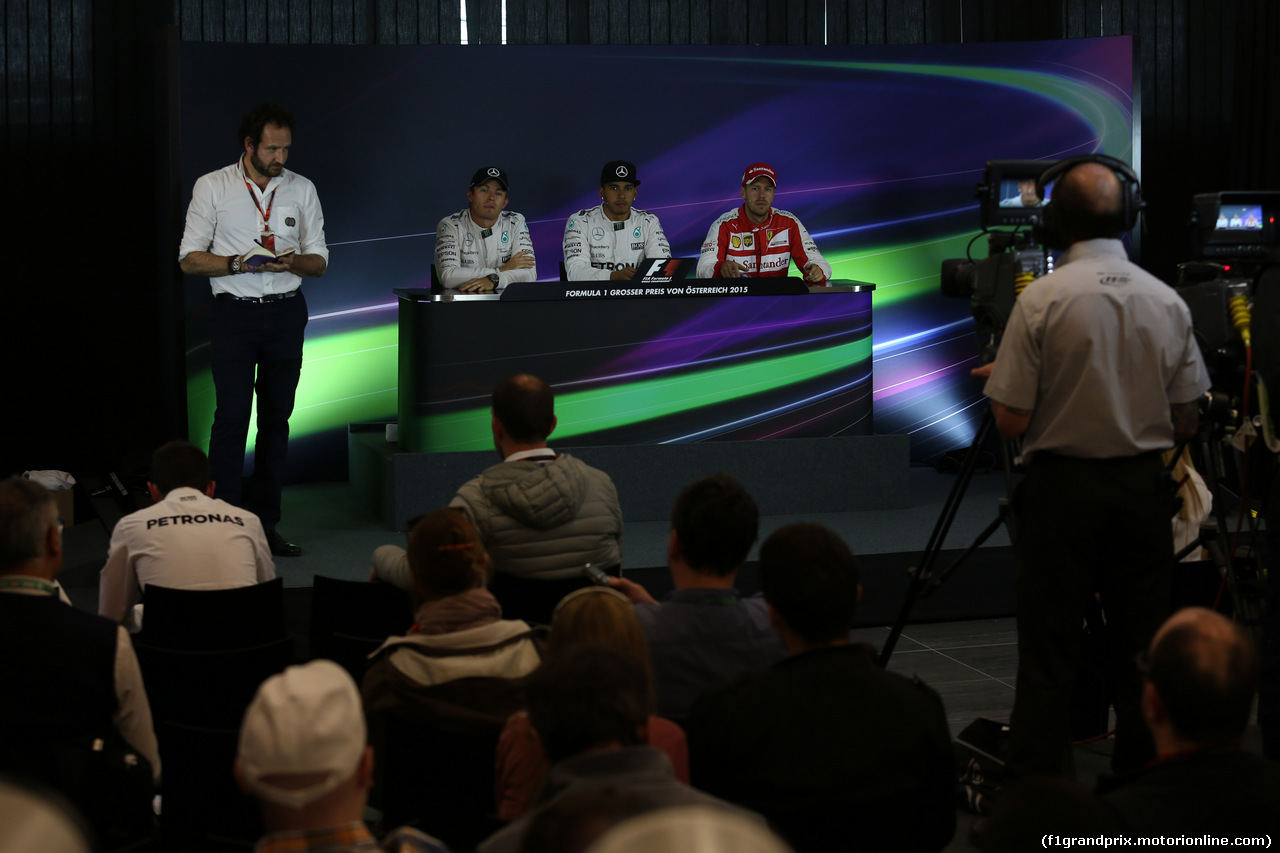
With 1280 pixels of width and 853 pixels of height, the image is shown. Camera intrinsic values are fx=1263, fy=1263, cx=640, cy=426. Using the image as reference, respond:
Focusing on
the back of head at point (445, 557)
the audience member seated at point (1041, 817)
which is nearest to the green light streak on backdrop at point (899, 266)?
the back of head at point (445, 557)

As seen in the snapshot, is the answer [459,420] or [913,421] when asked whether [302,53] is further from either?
[913,421]

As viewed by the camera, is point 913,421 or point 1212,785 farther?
point 913,421

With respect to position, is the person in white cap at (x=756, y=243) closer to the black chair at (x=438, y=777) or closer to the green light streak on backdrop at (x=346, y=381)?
the green light streak on backdrop at (x=346, y=381)

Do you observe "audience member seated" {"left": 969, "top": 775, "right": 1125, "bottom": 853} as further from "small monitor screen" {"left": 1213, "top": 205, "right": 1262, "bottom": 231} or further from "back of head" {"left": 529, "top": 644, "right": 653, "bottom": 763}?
"small monitor screen" {"left": 1213, "top": 205, "right": 1262, "bottom": 231}

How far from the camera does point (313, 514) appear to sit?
561cm

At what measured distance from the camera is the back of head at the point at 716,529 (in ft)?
6.89

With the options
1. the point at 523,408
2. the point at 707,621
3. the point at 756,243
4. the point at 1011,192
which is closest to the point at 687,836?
the point at 707,621

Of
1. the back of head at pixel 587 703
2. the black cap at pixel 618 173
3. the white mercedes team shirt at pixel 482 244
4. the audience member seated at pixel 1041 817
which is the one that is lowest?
the audience member seated at pixel 1041 817

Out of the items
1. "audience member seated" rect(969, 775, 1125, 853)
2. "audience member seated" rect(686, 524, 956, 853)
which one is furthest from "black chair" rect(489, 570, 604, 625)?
"audience member seated" rect(969, 775, 1125, 853)

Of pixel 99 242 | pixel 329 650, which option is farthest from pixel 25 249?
pixel 329 650

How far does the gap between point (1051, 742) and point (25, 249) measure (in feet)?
17.9

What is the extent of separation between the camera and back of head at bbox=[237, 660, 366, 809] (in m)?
1.27

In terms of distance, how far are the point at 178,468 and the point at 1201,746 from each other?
233 cm

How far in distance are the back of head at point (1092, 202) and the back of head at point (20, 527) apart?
194cm
